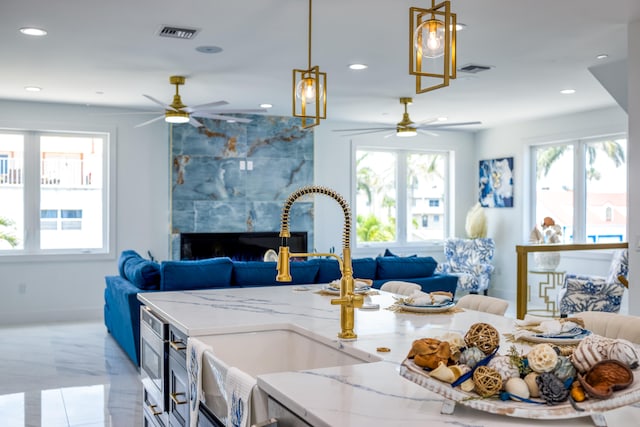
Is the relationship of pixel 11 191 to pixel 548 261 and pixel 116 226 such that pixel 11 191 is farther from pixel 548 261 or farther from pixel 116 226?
pixel 548 261

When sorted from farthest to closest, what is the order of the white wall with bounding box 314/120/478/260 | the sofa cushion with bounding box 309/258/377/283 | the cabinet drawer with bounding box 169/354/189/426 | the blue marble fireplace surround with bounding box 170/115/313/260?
the white wall with bounding box 314/120/478/260, the blue marble fireplace surround with bounding box 170/115/313/260, the sofa cushion with bounding box 309/258/377/283, the cabinet drawer with bounding box 169/354/189/426

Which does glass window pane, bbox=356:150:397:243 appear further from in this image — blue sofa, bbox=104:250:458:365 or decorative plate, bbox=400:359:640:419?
decorative plate, bbox=400:359:640:419

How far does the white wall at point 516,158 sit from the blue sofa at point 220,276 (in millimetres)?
3675

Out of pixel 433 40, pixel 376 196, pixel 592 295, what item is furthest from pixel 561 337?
pixel 376 196

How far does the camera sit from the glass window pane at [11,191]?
7.54 metres

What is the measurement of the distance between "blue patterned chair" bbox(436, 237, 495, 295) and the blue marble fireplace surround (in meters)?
2.17

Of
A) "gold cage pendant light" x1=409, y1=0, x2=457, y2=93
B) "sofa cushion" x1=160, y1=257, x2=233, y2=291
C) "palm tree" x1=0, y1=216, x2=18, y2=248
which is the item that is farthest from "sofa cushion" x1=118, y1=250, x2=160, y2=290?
"gold cage pendant light" x1=409, y1=0, x2=457, y2=93

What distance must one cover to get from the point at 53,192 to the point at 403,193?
511cm

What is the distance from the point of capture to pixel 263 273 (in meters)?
4.99

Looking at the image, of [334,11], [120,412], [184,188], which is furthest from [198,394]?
[184,188]

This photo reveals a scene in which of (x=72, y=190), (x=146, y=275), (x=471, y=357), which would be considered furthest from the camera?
(x=72, y=190)

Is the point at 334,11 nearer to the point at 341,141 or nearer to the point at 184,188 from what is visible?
the point at 184,188

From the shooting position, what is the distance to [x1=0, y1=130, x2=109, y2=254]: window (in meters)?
7.58

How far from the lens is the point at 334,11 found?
4055mm
